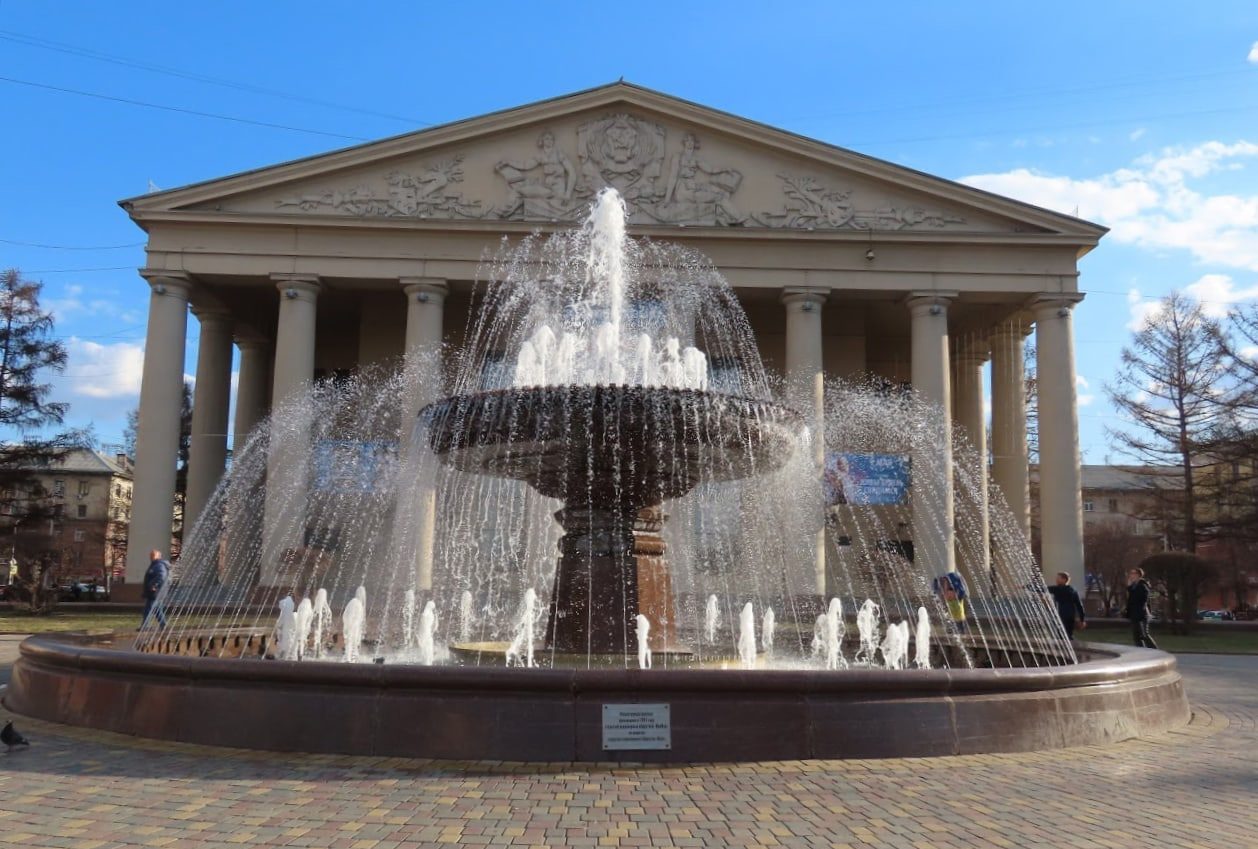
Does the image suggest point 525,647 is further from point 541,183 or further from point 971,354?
Answer: point 971,354

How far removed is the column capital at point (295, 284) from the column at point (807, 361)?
50.3 feet

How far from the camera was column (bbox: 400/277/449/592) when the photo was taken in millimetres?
30047

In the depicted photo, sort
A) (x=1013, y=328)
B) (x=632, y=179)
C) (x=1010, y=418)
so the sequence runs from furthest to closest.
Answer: (x=1013, y=328), (x=1010, y=418), (x=632, y=179)

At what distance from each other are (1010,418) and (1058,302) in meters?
6.03

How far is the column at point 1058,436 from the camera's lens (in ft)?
104

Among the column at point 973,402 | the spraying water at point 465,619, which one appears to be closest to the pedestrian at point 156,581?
the spraying water at point 465,619

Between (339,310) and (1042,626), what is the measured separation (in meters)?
27.1

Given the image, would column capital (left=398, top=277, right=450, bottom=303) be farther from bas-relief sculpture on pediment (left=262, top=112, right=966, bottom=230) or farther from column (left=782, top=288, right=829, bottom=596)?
column (left=782, top=288, right=829, bottom=596)

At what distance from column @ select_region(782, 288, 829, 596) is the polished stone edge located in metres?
23.9

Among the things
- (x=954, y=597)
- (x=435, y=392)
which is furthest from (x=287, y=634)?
(x=435, y=392)

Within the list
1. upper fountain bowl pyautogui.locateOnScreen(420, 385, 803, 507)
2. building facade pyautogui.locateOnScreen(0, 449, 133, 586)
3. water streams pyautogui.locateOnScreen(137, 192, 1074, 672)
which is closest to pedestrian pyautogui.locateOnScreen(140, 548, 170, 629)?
water streams pyautogui.locateOnScreen(137, 192, 1074, 672)

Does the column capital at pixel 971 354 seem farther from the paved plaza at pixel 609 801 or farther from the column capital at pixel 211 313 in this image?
the paved plaza at pixel 609 801

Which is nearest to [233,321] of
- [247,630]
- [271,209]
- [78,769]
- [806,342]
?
[271,209]

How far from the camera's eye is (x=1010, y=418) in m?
37.1
